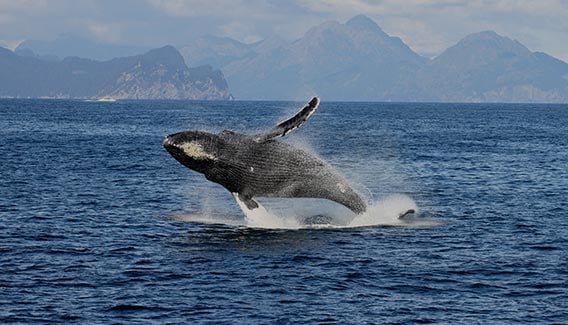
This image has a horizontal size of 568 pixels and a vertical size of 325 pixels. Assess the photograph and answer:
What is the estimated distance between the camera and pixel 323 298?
22359mm

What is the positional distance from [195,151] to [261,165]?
92.1 inches

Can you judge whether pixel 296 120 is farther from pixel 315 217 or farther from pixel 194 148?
pixel 315 217

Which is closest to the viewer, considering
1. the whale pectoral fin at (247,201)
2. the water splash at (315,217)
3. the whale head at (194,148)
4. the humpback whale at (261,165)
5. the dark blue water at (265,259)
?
the dark blue water at (265,259)

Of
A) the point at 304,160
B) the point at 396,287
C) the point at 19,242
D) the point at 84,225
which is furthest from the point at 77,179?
the point at 396,287

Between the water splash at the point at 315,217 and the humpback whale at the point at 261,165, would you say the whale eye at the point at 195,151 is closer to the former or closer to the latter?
the humpback whale at the point at 261,165

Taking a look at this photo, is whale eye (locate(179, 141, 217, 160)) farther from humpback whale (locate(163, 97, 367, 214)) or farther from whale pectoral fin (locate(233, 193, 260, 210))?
whale pectoral fin (locate(233, 193, 260, 210))

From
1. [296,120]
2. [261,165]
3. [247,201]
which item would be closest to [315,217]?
[247,201]

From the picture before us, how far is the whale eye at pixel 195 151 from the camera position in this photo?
27766 millimetres

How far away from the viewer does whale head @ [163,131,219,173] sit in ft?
90.7

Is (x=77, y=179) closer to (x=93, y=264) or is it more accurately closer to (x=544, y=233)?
(x=93, y=264)

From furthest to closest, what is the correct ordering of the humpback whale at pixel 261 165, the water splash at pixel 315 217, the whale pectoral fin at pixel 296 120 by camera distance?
the water splash at pixel 315 217 < the humpback whale at pixel 261 165 < the whale pectoral fin at pixel 296 120

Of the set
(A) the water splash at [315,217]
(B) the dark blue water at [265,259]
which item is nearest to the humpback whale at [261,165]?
(A) the water splash at [315,217]

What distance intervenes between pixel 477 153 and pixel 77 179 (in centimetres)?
3766

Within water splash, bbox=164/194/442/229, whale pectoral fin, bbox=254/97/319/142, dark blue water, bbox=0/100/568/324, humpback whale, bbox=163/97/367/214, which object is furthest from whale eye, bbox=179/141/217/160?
dark blue water, bbox=0/100/568/324
